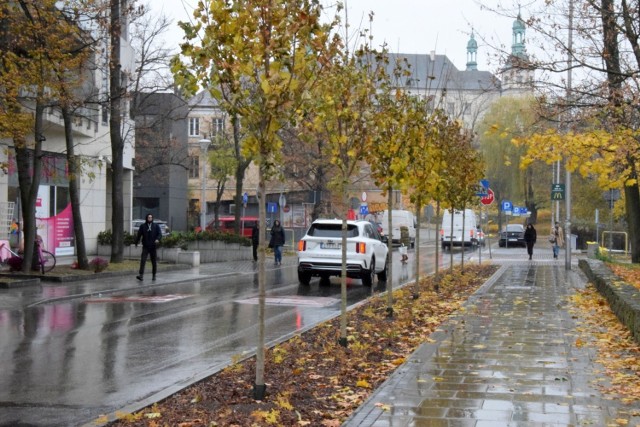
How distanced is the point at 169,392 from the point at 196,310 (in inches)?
313

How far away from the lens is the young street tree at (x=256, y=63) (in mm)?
7367

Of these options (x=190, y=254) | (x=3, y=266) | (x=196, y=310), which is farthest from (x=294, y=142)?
(x=196, y=310)

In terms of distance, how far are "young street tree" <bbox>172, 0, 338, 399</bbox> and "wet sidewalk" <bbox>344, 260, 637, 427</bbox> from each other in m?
1.36

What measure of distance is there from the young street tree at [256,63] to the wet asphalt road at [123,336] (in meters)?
1.77

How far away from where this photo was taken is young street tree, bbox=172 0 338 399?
7.37m

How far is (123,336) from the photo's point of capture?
11977 millimetres

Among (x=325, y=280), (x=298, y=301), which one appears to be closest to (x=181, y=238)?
(x=325, y=280)

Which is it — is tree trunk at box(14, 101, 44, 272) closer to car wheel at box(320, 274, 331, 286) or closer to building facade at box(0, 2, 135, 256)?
building facade at box(0, 2, 135, 256)

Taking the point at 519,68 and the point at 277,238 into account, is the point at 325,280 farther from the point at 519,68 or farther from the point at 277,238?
the point at 519,68

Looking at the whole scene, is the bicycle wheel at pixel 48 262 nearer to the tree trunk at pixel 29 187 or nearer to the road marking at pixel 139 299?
the tree trunk at pixel 29 187

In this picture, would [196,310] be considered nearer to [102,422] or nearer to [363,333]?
[363,333]

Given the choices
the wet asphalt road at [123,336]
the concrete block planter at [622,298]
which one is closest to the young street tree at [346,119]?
Result: the wet asphalt road at [123,336]

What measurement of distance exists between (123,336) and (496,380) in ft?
19.3

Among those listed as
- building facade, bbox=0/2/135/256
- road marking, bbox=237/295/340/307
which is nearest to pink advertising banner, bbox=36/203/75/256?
building facade, bbox=0/2/135/256
